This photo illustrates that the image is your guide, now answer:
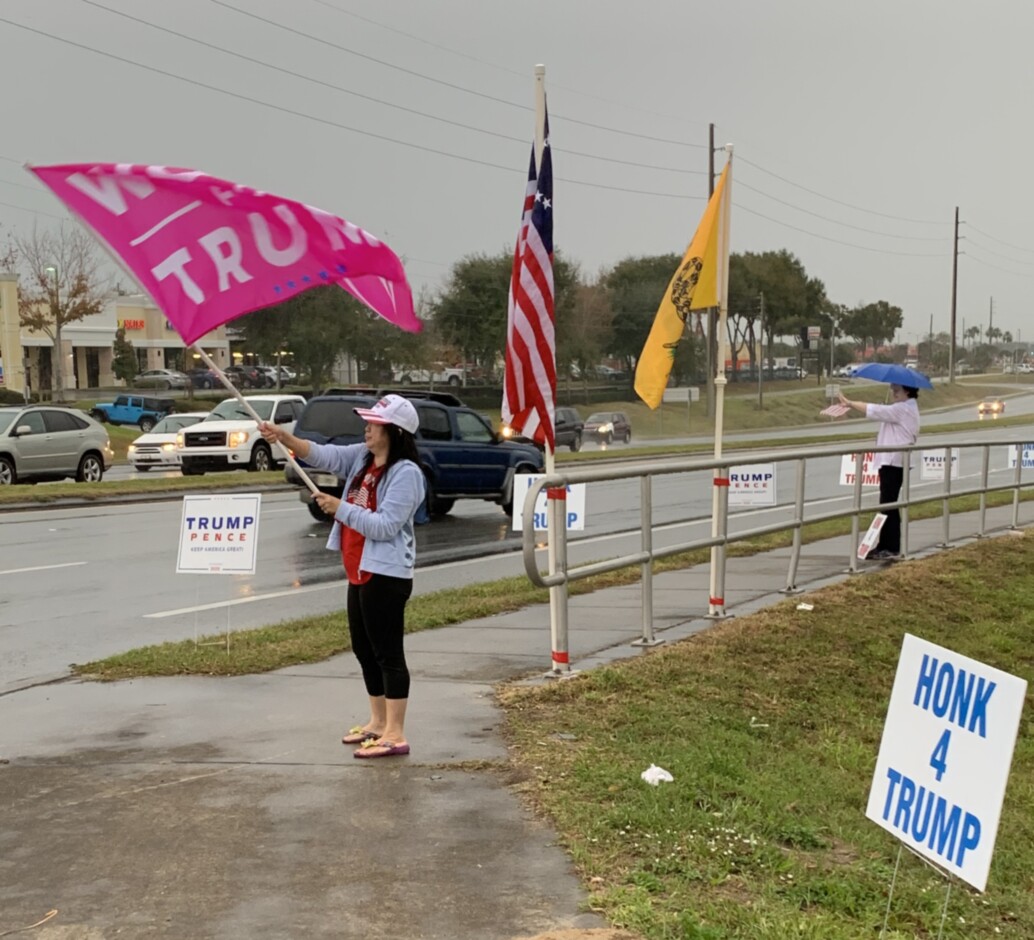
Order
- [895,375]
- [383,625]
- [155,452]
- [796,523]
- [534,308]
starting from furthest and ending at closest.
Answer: [155,452] < [895,375] < [796,523] < [534,308] < [383,625]

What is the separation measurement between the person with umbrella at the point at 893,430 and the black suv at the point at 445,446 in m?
6.99

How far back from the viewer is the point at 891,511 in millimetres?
13031

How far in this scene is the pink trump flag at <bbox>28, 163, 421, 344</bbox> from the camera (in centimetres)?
609

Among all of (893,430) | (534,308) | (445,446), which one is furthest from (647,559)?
(445,446)

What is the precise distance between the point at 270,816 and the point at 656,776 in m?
1.75

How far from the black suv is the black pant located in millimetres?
6984

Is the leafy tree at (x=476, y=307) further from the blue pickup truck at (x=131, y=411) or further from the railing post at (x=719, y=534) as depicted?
the railing post at (x=719, y=534)

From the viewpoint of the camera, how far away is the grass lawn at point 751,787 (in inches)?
172

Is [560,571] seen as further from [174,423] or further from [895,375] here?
[174,423]

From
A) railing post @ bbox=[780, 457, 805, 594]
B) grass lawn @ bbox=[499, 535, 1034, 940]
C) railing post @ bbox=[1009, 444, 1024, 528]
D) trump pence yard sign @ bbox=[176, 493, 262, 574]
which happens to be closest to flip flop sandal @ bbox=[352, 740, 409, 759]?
grass lawn @ bbox=[499, 535, 1034, 940]

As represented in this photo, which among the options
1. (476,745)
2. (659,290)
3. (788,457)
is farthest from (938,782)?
(659,290)

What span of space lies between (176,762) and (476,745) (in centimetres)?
148

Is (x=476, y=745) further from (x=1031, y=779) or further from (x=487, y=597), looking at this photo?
(x=487, y=597)

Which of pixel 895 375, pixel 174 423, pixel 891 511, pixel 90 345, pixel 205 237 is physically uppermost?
pixel 205 237
